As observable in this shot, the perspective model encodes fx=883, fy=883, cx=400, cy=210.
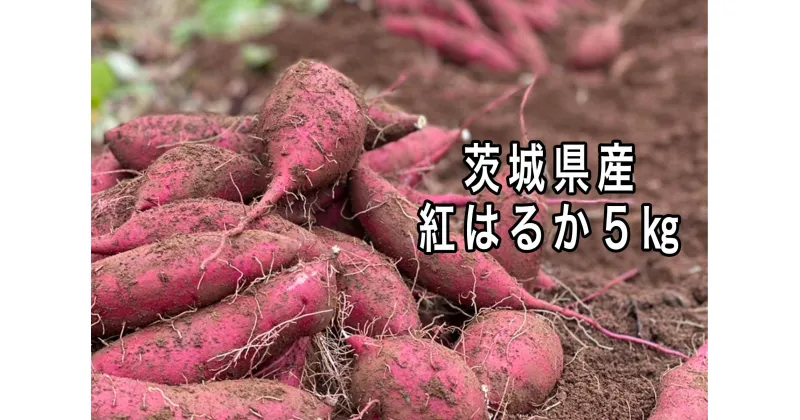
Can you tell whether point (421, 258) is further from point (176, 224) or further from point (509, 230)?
point (176, 224)

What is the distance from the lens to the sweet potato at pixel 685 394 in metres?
2.06

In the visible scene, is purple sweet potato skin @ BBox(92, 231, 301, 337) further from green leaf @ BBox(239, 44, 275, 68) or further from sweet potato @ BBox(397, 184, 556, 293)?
green leaf @ BBox(239, 44, 275, 68)

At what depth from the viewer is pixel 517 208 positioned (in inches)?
91.5

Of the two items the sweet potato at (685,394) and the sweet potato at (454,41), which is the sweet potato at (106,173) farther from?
the sweet potato at (454,41)

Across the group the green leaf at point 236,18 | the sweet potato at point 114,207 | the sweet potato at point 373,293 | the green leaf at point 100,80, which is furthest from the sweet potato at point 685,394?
the green leaf at point 236,18

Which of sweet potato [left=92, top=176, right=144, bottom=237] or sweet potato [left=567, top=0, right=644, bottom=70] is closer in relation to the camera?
sweet potato [left=92, top=176, right=144, bottom=237]

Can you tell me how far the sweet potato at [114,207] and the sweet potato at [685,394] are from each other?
133 centimetres

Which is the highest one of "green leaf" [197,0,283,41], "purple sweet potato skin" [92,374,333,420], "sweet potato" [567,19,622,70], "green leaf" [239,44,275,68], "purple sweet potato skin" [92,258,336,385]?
"green leaf" [197,0,283,41]

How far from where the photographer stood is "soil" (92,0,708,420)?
2.31 meters

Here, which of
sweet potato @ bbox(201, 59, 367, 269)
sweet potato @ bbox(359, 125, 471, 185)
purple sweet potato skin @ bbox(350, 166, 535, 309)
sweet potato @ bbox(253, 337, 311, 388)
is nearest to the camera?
sweet potato @ bbox(253, 337, 311, 388)

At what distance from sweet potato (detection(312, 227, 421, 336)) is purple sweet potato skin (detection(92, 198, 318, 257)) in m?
0.15

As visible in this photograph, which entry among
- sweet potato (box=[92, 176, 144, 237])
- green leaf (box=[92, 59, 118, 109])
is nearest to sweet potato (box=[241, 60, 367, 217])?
sweet potato (box=[92, 176, 144, 237])

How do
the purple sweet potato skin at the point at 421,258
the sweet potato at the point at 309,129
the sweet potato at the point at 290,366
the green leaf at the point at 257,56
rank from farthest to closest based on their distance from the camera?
the green leaf at the point at 257,56 → the purple sweet potato skin at the point at 421,258 → the sweet potato at the point at 309,129 → the sweet potato at the point at 290,366

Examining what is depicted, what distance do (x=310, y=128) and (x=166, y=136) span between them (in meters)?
0.47
